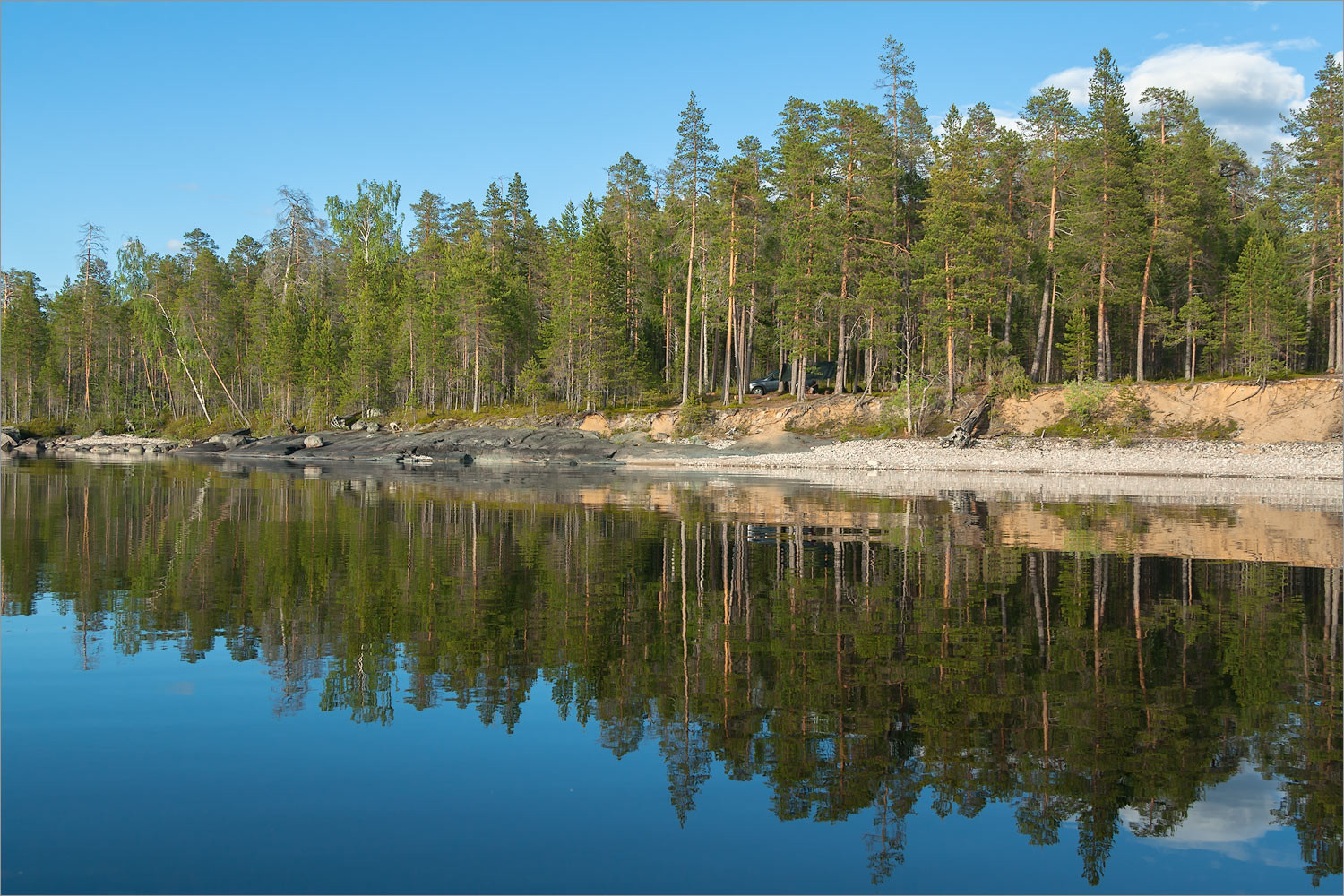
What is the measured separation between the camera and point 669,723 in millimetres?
7461

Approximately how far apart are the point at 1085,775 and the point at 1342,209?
2217 inches

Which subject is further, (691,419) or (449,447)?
(449,447)

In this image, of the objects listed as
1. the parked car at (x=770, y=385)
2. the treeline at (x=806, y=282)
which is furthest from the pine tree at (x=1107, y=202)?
the parked car at (x=770, y=385)

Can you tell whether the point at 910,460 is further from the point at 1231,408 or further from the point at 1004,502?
the point at 1004,502

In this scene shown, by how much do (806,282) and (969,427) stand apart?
14.0 metres

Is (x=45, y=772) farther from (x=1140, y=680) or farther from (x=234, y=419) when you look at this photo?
(x=234, y=419)

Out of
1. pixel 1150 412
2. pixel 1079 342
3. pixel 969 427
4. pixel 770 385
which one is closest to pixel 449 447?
pixel 770 385

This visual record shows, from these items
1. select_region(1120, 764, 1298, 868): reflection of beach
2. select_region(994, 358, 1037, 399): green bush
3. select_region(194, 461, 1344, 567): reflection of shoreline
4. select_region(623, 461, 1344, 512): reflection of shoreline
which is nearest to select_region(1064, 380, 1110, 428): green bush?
select_region(994, 358, 1037, 399): green bush

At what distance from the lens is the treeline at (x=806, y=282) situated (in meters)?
50.7

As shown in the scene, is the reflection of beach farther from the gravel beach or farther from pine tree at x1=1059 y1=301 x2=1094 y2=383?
pine tree at x1=1059 y1=301 x2=1094 y2=383

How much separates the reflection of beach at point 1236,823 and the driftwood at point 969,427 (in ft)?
148

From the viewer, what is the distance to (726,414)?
60.1m

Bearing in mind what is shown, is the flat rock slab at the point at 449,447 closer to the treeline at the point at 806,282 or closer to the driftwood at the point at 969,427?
the treeline at the point at 806,282

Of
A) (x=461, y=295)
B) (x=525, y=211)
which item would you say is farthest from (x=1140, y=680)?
(x=525, y=211)
